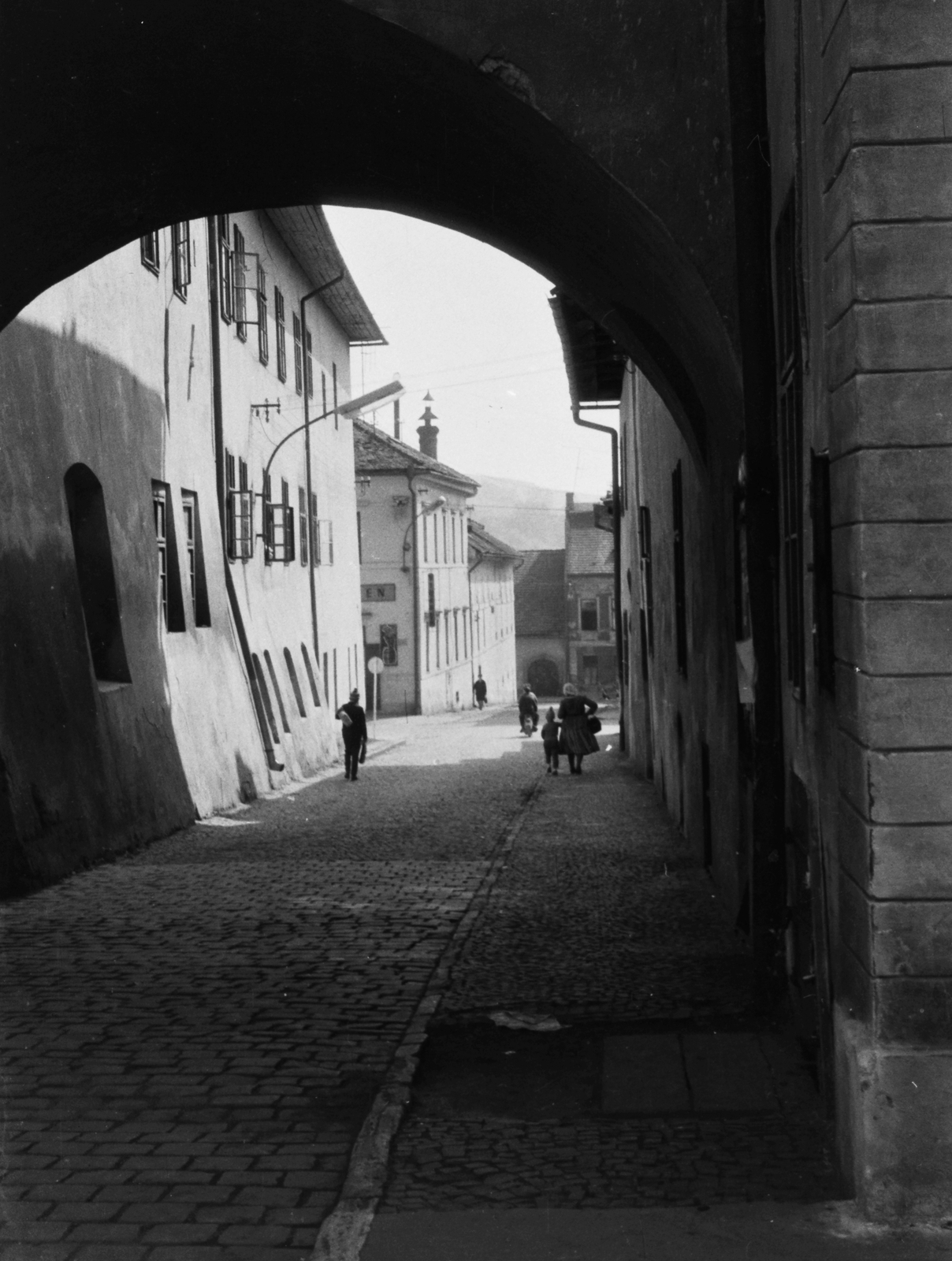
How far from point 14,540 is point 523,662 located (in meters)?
72.8

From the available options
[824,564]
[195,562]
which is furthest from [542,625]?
[824,564]


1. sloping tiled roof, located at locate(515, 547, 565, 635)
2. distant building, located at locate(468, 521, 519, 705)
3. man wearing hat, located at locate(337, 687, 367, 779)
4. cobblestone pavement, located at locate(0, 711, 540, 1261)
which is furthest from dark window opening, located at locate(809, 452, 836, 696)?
sloping tiled roof, located at locate(515, 547, 565, 635)

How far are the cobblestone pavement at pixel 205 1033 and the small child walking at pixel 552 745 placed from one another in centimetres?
1098

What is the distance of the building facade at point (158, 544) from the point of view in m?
13.4

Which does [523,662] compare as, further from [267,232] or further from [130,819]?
[130,819]

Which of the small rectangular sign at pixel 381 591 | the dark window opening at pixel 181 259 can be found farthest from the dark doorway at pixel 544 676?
the dark window opening at pixel 181 259

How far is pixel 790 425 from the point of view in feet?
23.0

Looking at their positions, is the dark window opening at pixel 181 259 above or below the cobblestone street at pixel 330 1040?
above

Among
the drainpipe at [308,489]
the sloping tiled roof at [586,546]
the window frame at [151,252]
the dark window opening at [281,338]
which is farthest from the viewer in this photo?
the sloping tiled roof at [586,546]

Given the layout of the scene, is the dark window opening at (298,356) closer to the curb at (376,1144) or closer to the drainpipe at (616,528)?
the drainpipe at (616,528)

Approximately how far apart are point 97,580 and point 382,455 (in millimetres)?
41006

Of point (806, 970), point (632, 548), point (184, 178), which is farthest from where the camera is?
point (632, 548)

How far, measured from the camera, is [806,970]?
6.75 meters

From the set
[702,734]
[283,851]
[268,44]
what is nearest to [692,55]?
[268,44]
